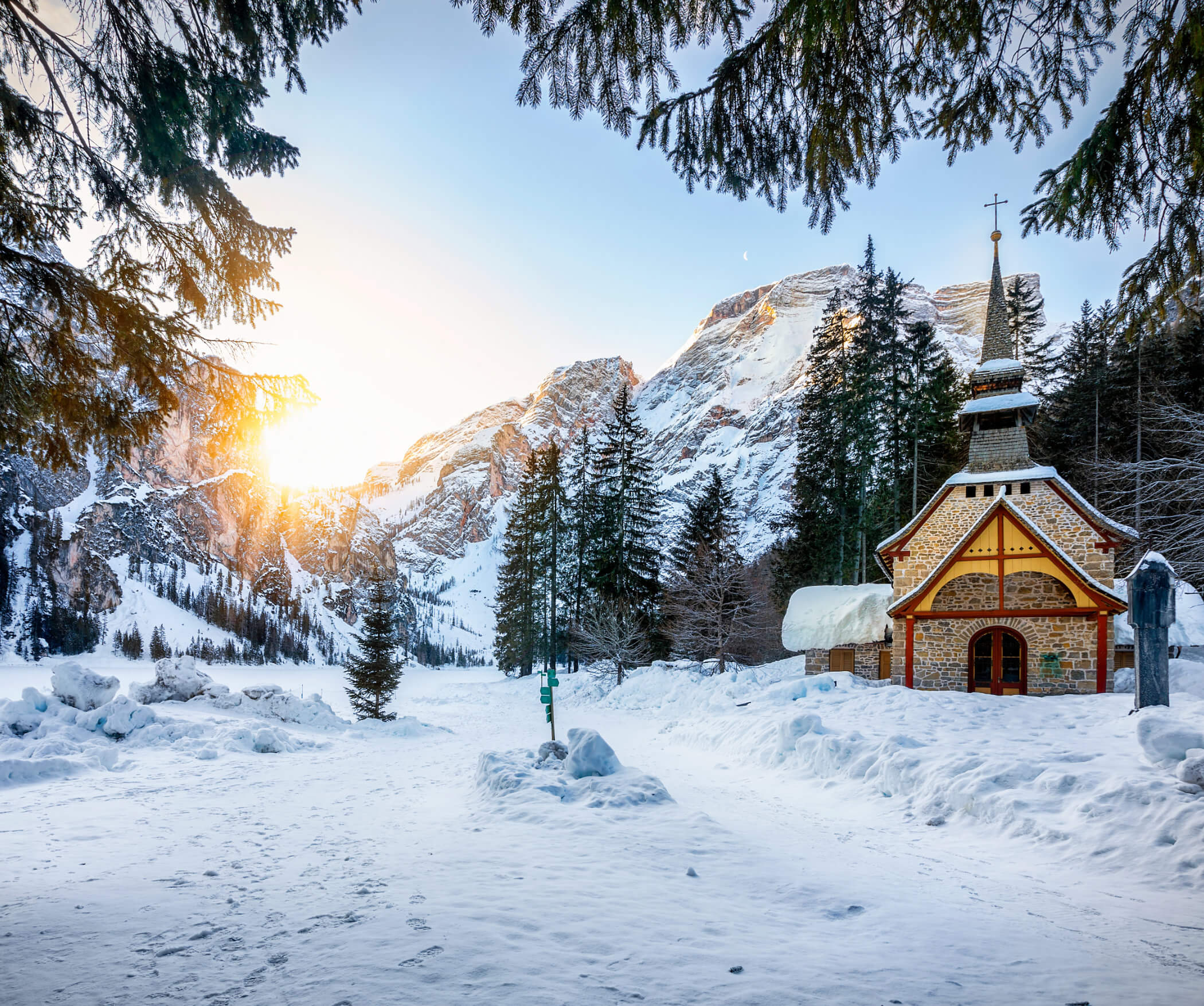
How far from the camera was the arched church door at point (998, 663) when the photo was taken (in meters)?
14.7

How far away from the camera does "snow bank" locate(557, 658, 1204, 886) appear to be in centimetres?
501

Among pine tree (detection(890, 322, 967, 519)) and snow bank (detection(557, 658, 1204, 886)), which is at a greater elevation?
pine tree (detection(890, 322, 967, 519))

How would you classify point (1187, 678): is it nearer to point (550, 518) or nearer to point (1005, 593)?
point (1005, 593)

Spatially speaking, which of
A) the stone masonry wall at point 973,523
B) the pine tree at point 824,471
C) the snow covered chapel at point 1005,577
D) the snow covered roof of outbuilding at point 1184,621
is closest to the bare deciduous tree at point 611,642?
the pine tree at point 824,471

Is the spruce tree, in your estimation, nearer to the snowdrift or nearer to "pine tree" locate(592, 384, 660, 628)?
"pine tree" locate(592, 384, 660, 628)

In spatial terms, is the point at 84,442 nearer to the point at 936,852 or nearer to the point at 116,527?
the point at 936,852

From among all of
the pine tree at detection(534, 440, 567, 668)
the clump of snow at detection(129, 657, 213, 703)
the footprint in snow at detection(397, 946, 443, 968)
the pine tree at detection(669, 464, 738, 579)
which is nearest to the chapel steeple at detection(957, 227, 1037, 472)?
the pine tree at detection(669, 464, 738, 579)

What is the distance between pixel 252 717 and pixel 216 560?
18708 centimetres

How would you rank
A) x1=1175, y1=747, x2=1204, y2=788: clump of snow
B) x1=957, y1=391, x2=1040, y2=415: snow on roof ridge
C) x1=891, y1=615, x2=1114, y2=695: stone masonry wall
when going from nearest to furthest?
x1=1175, y1=747, x2=1204, y2=788: clump of snow → x1=891, y1=615, x2=1114, y2=695: stone masonry wall → x1=957, y1=391, x2=1040, y2=415: snow on roof ridge

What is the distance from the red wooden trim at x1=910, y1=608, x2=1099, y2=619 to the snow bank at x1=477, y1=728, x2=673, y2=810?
12.1 m

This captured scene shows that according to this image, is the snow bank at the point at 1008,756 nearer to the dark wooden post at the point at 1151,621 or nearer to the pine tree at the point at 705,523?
the dark wooden post at the point at 1151,621

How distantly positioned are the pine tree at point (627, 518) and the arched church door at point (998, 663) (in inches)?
569

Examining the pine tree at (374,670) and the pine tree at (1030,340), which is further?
the pine tree at (1030,340)

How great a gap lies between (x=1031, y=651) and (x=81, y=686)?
20465mm
